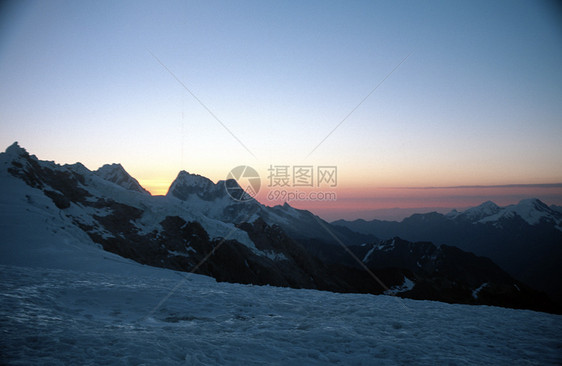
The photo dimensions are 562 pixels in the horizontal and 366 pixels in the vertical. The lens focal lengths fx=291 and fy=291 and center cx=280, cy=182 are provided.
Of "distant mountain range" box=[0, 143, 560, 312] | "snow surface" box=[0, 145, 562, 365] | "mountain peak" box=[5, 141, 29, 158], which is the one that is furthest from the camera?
"mountain peak" box=[5, 141, 29, 158]

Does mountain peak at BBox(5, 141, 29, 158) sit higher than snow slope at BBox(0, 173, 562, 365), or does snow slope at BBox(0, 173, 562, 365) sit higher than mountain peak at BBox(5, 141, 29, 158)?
mountain peak at BBox(5, 141, 29, 158)

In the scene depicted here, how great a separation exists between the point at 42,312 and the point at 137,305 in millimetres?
2993

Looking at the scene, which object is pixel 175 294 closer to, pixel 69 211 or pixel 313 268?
pixel 69 211

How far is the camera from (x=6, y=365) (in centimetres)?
609

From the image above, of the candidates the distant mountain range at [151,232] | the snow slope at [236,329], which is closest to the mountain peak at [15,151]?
the distant mountain range at [151,232]

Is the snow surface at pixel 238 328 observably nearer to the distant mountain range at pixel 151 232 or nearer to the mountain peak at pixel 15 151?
the distant mountain range at pixel 151 232

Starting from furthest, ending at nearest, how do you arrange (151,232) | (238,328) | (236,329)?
1. (151,232)
2. (238,328)
3. (236,329)

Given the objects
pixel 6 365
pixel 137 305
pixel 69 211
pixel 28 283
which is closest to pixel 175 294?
pixel 137 305

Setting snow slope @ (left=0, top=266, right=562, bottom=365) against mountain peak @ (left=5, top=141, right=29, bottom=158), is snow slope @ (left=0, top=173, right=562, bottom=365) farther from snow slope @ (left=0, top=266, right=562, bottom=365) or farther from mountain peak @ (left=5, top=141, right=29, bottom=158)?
mountain peak @ (left=5, top=141, right=29, bottom=158)

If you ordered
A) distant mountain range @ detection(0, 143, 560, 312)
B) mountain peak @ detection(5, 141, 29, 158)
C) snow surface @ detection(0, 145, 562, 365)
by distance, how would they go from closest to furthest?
snow surface @ detection(0, 145, 562, 365), distant mountain range @ detection(0, 143, 560, 312), mountain peak @ detection(5, 141, 29, 158)

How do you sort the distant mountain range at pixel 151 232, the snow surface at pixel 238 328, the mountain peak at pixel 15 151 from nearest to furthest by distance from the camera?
1. the snow surface at pixel 238 328
2. the distant mountain range at pixel 151 232
3. the mountain peak at pixel 15 151

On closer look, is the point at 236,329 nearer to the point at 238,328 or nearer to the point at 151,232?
the point at 238,328

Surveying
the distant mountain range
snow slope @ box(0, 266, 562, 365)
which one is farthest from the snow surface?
the distant mountain range

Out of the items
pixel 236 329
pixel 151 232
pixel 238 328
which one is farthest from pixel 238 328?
pixel 151 232
